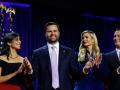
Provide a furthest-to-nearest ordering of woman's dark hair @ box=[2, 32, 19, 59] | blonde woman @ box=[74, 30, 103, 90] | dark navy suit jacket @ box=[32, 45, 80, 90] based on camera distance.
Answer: blonde woman @ box=[74, 30, 103, 90]
woman's dark hair @ box=[2, 32, 19, 59]
dark navy suit jacket @ box=[32, 45, 80, 90]

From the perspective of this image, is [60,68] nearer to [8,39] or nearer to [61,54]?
[61,54]

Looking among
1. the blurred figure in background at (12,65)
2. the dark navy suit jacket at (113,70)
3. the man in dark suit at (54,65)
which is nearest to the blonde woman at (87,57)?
the dark navy suit jacket at (113,70)

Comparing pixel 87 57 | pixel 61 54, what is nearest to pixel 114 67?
pixel 87 57

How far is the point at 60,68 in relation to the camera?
3119 millimetres

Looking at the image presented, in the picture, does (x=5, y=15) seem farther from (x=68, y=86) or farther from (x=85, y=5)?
(x=68, y=86)

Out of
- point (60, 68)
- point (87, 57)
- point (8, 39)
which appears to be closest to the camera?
point (60, 68)

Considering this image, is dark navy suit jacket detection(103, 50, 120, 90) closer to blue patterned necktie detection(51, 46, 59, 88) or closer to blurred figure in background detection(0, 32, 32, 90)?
blue patterned necktie detection(51, 46, 59, 88)

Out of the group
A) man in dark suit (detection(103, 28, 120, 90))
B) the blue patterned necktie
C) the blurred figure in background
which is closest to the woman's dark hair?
the blurred figure in background

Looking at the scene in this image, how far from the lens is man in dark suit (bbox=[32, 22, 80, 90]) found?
3111mm

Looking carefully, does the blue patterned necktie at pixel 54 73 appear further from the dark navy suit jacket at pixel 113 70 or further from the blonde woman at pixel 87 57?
the dark navy suit jacket at pixel 113 70

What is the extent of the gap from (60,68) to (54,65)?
0.23 ft

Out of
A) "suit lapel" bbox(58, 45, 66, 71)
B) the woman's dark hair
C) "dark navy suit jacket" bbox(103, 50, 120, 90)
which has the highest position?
the woman's dark hair

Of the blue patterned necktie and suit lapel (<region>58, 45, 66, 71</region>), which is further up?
suit lapel (<region>58, 45, 66, 71</region>)

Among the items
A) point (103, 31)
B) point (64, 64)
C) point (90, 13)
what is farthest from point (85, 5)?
point (64, 64)
